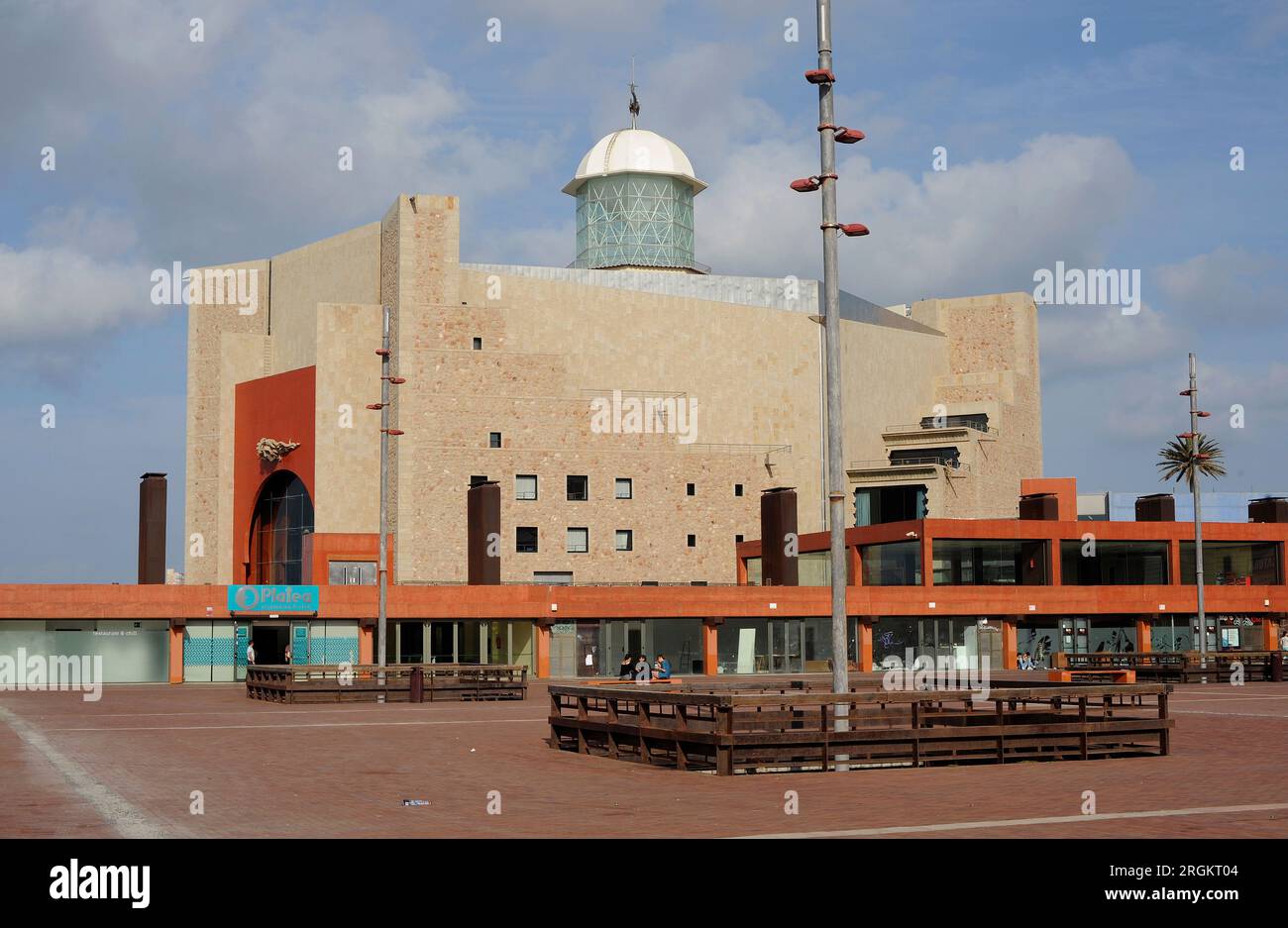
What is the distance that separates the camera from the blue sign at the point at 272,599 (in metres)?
57.7

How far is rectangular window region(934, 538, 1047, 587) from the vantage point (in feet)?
232

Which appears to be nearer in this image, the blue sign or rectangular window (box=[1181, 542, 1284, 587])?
the blue sign

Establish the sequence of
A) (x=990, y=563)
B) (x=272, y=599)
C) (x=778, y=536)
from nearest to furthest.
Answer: (x=272, y=599) < (x=990, y=563) < (x=778, y=536)

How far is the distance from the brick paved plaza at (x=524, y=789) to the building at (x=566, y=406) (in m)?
43.8

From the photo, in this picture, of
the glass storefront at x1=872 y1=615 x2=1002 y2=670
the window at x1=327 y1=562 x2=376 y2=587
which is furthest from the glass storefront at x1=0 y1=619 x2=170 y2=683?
→ the glass storefront at x1=872 y1=615 x2=1002 y2=670

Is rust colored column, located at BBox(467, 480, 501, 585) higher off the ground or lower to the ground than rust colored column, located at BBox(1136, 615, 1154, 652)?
higher

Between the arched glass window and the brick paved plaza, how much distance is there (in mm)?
45972

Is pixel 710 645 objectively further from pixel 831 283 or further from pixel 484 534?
pixel 831 283

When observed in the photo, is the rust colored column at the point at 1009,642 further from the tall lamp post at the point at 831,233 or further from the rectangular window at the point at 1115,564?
the tall lamp post at the point at 831,233

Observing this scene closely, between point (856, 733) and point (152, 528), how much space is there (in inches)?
2448

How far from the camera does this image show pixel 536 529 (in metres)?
72.2

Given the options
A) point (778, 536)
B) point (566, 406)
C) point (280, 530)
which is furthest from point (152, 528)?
point (778, 536)

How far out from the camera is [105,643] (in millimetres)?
57000

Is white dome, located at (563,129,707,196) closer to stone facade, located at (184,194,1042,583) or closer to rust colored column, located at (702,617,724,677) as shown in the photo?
stone facade, located at (184,194,1042,583)
